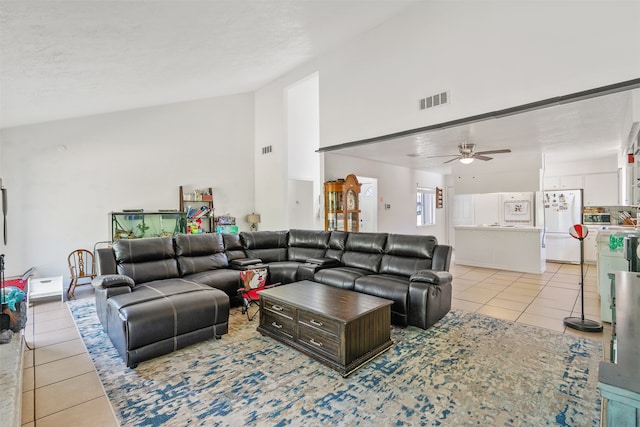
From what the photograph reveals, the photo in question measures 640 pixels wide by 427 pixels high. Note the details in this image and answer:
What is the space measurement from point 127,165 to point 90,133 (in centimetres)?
75

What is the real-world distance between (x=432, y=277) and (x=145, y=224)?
16.6ft

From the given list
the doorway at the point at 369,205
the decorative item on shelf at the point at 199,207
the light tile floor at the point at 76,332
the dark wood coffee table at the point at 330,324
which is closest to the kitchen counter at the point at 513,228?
the light tile floor at the point at 76,332

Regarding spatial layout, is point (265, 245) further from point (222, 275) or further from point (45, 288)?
point (45, 288)

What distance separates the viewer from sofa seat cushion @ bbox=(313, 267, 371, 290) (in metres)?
3.89

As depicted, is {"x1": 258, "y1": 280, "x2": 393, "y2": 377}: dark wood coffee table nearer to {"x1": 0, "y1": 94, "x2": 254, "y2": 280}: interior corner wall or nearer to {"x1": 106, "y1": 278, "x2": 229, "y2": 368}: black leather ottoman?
{"x1": 106, "y1": 278, "x2": 229, "y2": 368}: black leather ottoman

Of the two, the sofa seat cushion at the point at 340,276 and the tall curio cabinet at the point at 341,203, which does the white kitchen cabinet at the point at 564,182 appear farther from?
the sofa seat cushion at the point at 340,276

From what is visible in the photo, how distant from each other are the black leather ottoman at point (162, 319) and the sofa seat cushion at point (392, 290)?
1620 mm

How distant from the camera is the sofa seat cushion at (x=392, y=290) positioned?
11.2 ft

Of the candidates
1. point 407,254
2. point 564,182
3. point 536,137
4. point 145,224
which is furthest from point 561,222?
point 145,224

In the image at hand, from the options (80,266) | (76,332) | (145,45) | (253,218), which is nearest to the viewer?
(145,45)

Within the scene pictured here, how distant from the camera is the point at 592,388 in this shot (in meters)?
2.26

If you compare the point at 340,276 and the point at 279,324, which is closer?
the point at 279,324

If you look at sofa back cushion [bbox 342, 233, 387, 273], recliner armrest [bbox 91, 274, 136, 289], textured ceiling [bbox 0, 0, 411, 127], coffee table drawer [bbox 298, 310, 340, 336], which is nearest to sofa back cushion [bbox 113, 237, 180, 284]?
recliner armrest [bbox 91, 274, 136, 289]

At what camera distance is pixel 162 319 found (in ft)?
8.90
